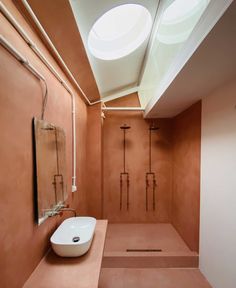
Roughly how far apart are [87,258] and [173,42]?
2218 mm

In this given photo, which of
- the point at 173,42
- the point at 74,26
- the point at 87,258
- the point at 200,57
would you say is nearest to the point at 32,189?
the point at 87,258

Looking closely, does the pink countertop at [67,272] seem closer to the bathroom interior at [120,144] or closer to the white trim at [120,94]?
the bathroom interior at [120,144]

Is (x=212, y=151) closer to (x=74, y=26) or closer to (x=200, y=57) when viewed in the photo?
(x=200, y=57)

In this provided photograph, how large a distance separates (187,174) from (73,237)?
2.14 m

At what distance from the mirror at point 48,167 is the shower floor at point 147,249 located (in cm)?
149

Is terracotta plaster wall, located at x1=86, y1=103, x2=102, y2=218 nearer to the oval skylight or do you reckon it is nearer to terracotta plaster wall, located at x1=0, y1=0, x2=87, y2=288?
the oval skylight

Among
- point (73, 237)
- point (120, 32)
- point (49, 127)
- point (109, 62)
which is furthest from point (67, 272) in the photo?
point (120, 32)

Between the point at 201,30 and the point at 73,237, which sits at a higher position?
the point at 201,30

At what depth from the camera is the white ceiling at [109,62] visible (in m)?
1.52

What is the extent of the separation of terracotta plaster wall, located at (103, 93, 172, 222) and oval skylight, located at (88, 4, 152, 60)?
1641mm

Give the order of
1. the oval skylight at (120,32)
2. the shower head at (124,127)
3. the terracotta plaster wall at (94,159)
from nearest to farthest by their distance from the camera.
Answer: the oval skylight at (120,32) < the terracotta plaster wall at (94,159) < the shower head at (124,127)

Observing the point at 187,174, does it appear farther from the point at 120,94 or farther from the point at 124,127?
the point at 120,94

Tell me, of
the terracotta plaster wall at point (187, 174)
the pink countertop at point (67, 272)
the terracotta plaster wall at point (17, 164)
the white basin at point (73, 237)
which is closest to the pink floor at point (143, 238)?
the terracotta plaster wall at point (187, 174)

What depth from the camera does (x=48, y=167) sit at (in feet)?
5.13
